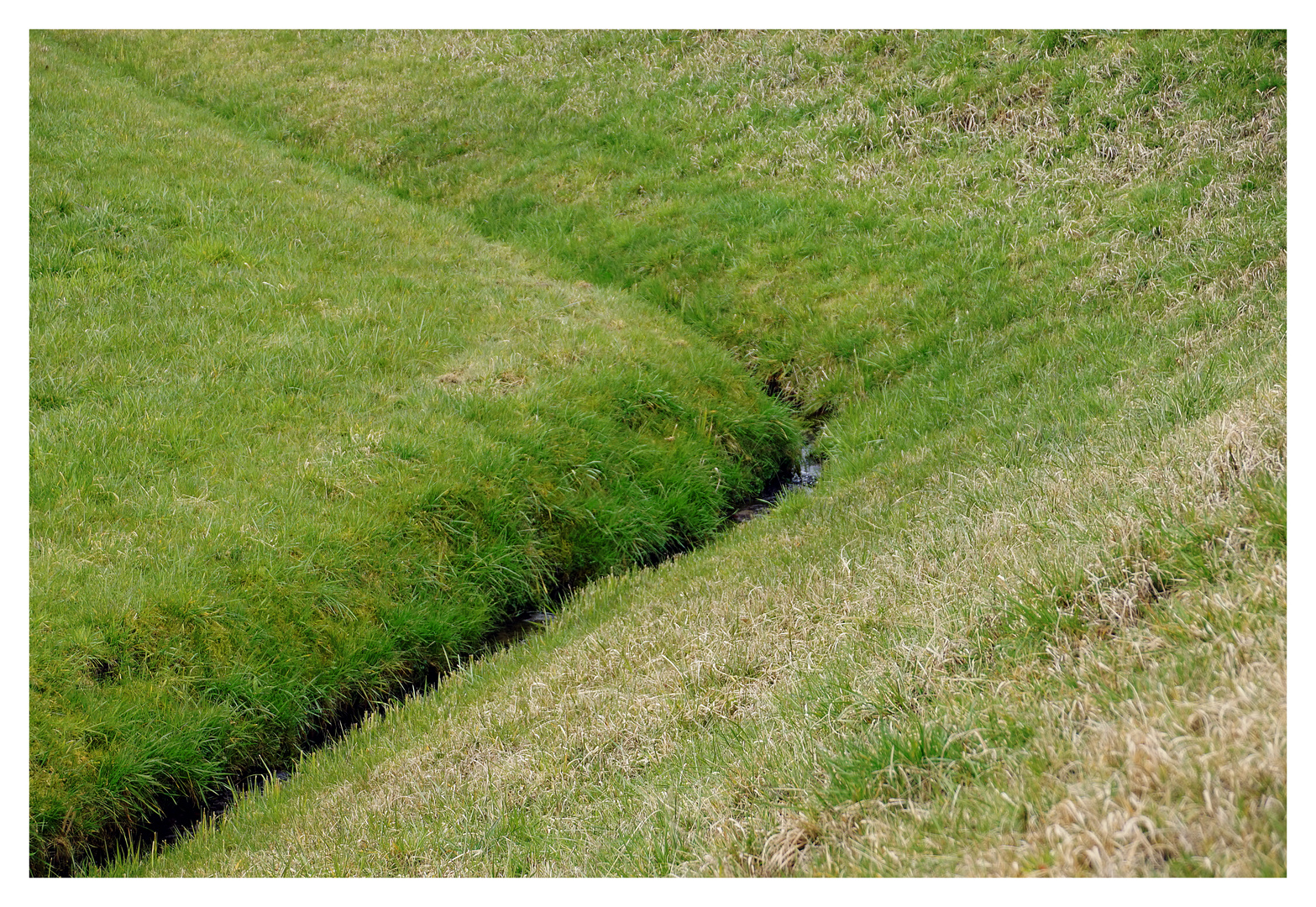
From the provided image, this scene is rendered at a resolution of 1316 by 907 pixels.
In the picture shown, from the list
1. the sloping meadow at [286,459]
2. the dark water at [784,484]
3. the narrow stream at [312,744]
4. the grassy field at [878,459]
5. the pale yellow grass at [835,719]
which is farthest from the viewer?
the dark water at [784,484]

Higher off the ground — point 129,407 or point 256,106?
point 256,106

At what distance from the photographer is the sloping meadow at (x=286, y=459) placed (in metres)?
8.15

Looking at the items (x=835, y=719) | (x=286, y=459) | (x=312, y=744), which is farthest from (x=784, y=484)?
(x=835, y=719)

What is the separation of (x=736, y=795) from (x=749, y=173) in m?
16.6

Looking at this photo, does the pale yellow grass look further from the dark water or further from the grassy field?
the dark water

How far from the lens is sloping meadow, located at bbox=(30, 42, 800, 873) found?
8148mm

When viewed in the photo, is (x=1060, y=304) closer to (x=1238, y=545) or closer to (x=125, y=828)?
(x=1238, y=545)

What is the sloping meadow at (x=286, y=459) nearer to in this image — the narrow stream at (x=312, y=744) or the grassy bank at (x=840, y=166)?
the narrow stream at (x=312, y=744)

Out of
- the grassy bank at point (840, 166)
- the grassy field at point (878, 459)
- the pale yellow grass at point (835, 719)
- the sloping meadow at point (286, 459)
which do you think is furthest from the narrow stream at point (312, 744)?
the grassy bank at point (840, 166)

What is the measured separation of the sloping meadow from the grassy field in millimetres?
201

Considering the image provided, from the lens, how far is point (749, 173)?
19531 mm

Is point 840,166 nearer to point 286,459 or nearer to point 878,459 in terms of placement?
point 878,459

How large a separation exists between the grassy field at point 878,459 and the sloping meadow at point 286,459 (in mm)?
201
